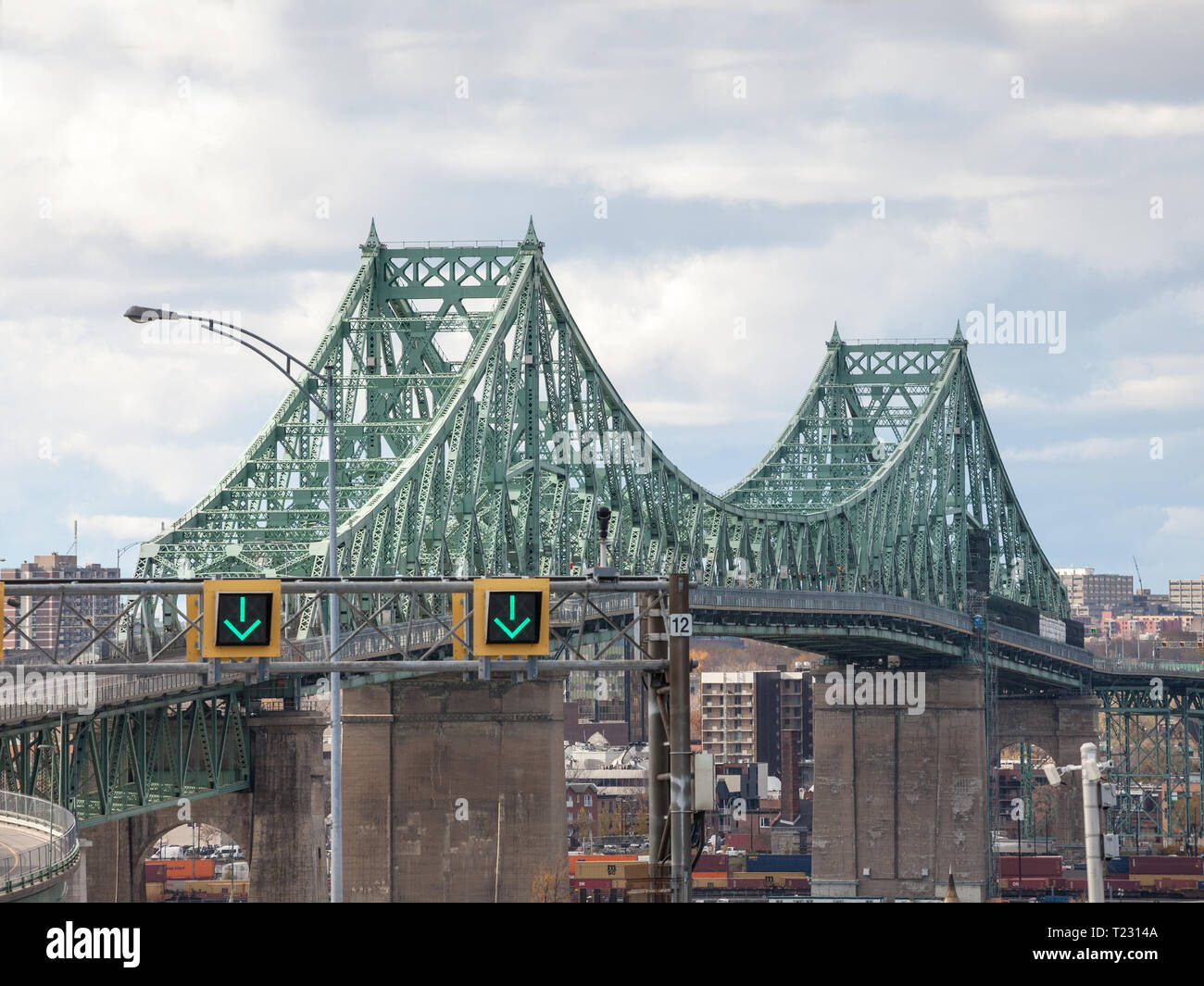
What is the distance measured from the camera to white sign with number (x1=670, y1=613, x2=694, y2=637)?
3125cm

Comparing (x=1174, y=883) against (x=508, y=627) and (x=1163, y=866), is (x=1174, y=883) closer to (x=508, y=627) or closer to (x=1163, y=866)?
(x=1163, y=866)

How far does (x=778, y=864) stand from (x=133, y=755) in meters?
101

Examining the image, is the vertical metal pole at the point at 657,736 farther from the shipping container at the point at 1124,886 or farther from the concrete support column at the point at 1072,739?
the concrete support column at the point at 1072,739

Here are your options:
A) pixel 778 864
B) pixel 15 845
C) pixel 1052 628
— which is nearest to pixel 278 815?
pixel 15 845

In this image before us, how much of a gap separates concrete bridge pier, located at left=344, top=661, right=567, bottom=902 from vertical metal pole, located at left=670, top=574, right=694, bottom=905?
49819mm

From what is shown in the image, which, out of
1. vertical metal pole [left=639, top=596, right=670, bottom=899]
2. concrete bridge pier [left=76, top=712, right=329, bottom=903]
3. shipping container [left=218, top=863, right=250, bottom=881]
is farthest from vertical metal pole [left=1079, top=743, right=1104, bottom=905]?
shipping container [left=218, top=863, right=250, bottom=881]

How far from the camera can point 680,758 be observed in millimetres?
31453

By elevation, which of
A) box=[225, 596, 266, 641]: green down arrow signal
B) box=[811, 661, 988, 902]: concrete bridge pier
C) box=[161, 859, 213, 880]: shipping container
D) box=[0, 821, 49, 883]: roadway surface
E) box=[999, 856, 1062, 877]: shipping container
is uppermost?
box=[225, 596, 266, 641]: green down arrow signal

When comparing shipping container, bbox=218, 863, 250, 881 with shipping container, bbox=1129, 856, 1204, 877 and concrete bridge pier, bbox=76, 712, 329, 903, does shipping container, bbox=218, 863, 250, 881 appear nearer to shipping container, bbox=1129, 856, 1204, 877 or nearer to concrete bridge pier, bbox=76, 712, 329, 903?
shipping container, bbox=1129, 856, 1204, 877

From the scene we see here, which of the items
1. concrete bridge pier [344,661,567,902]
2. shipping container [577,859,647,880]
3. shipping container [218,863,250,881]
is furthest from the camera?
shipping container [218,863,250,881]

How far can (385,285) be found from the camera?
92062mm
